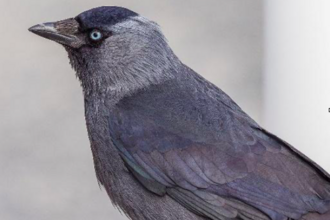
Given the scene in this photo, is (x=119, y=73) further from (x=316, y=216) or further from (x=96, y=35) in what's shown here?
(x=316, y=216)

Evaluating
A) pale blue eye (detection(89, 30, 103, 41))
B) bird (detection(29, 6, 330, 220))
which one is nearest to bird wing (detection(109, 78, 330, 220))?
bird (detection(29, 6, 330, 220))

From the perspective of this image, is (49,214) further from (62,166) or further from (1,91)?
(1,91)

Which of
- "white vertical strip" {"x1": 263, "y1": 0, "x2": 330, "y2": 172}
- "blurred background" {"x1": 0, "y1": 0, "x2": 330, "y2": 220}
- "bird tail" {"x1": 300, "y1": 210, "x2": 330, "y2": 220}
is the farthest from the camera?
"blurred background" {"x1": 0, "y1": 0, "x2": 330, "y2": 220}

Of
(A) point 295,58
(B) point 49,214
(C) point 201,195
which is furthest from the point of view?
(B) point 49,214

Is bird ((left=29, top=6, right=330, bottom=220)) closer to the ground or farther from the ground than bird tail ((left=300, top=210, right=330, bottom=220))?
farther from the ground

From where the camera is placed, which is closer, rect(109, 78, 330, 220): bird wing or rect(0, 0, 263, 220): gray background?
rect(109, 78, 330, 220): bird wing

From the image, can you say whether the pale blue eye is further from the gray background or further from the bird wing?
the gray background

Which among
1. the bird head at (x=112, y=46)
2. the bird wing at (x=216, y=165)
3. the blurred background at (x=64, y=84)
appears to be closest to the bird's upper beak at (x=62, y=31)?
the bird head at (x=112, y=46)

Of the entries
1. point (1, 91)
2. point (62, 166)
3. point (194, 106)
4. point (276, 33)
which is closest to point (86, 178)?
point (62, 166)
